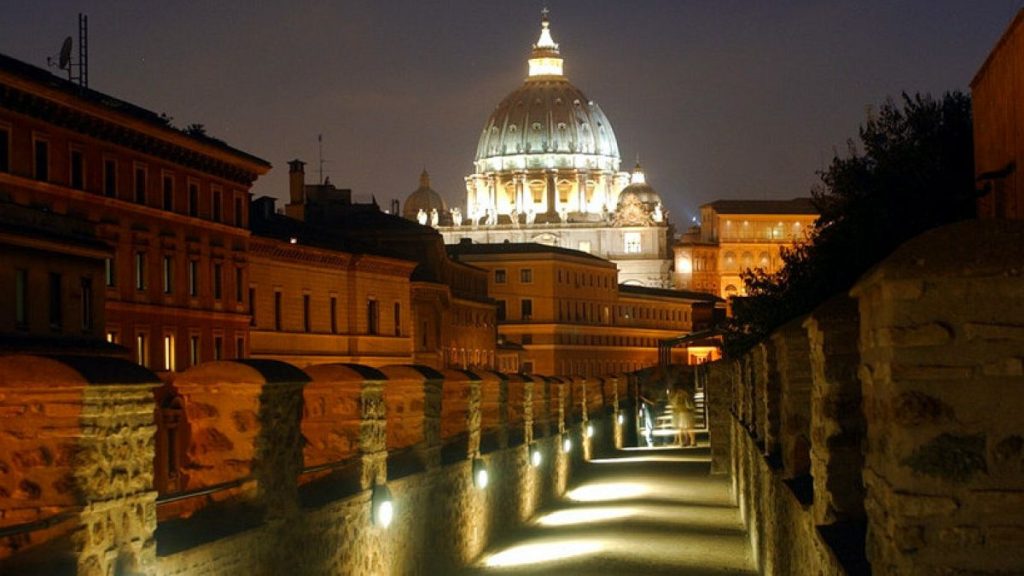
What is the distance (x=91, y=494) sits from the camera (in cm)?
913

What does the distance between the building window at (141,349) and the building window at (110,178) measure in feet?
12.2

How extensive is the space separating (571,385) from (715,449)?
376 cm

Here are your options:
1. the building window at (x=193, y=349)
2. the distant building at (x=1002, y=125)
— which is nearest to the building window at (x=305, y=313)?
the building window at (x=193, y=349)

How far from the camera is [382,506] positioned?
15453 mm

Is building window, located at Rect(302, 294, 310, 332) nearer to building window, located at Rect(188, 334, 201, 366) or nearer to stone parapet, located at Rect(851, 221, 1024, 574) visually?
building window, located at Rect(188, 334, 201, 366)

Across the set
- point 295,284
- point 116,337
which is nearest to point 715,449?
point 116,337

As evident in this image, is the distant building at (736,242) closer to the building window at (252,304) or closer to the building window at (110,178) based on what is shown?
the building window at (252,304)

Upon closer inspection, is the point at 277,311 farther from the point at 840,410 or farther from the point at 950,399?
the point at 950,399

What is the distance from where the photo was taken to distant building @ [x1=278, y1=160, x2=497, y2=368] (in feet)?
252

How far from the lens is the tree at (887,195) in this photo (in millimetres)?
32562

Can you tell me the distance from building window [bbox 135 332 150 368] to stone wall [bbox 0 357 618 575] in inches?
972

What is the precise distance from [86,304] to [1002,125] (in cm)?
2121

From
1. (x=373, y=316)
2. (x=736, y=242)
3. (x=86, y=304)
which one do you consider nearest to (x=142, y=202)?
(x=86, y=304)

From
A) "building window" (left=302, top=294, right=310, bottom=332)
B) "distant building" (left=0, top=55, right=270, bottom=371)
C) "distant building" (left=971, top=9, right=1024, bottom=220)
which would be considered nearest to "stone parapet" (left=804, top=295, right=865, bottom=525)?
"distant building" (left=971, top=9, right=1024, bottom=220)
